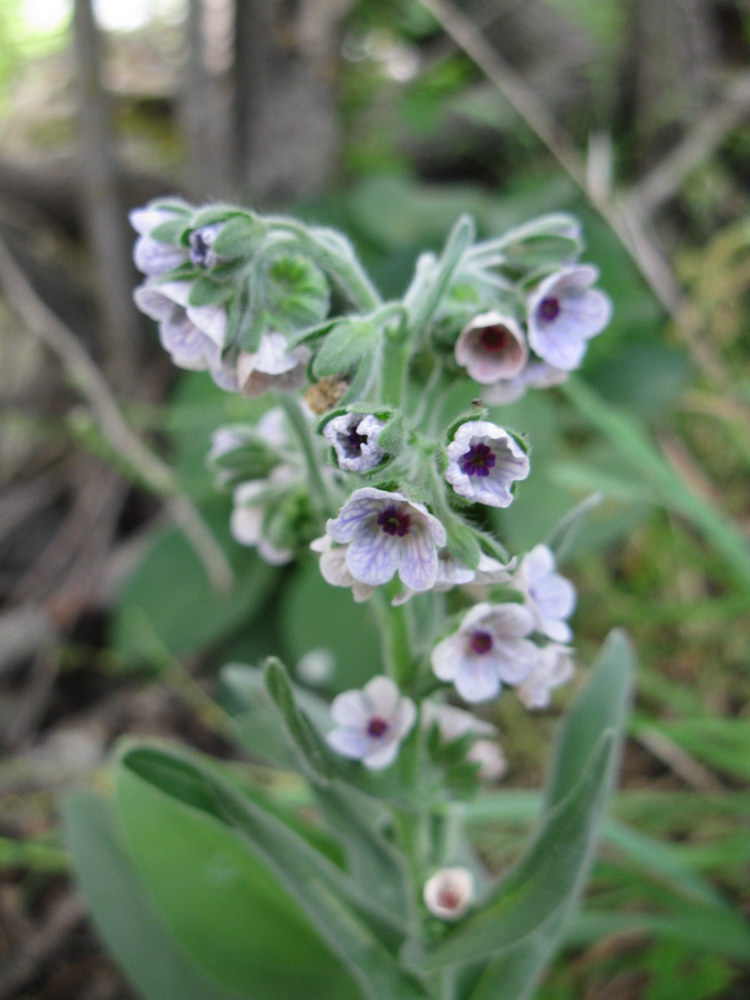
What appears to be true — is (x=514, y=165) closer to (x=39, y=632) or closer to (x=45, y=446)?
(x=45, y=446)

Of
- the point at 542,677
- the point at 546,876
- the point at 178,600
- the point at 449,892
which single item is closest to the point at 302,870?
the point at 449,892

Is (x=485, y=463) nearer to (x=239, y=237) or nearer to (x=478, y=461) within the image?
(x=478, y=461)

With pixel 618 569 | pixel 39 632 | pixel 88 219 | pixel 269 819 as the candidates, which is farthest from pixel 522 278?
pixel 88 219

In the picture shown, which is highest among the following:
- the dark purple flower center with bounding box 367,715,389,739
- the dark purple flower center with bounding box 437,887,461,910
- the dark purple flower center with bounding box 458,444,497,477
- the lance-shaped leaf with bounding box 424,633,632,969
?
the dark purple flower center with bounding box 458,444,497,477

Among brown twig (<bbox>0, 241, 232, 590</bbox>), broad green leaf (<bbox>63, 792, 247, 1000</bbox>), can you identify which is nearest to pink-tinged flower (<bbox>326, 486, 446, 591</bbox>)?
broad green leaf (<bbox>63, 792, 247, 1000</bbox>)

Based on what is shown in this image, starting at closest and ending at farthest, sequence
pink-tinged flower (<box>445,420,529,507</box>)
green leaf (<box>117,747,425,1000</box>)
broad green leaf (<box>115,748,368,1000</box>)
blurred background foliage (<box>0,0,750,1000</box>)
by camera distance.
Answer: pink-tinged flower (<box>445,420,529,507</box>) < green leaf (<box>117,747,425,1000</box>) < broad green leaf (<box>115,748,368,1000</box>) < blurred background foliage (<box>0,0,750,1000</box>)

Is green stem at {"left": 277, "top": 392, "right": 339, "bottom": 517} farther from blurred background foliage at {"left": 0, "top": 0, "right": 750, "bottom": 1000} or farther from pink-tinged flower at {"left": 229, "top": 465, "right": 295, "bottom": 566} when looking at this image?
blurred background foliage at {"left": 0, "top": 0, "right": 750, "bottom": 1000}

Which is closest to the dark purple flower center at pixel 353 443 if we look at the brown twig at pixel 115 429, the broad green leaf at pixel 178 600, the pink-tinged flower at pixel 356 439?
the pink-tinged flower at pixel 356 439

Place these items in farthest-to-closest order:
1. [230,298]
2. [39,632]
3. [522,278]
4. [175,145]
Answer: [175,145], [39,632], [522,278], [230,298]
